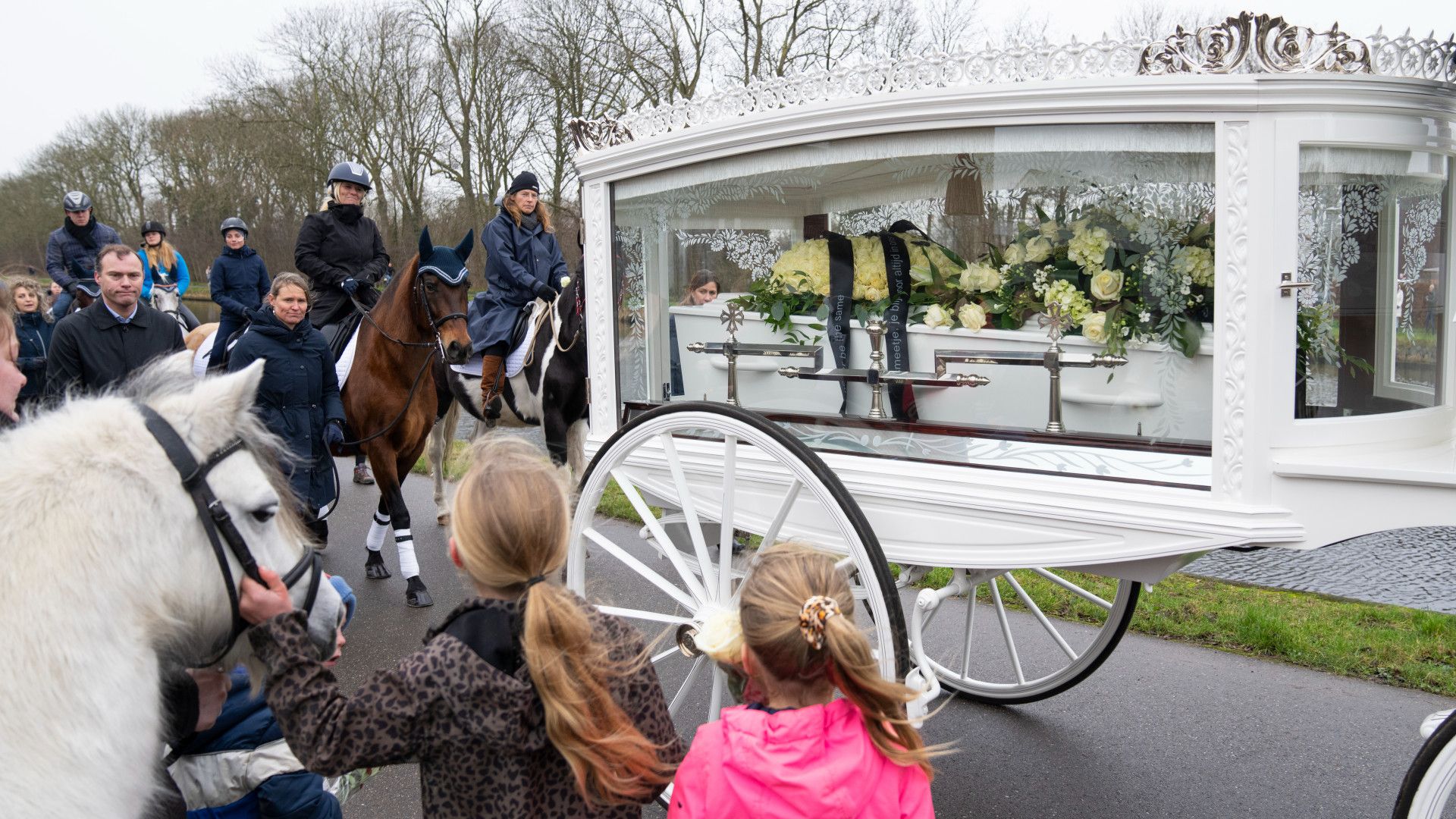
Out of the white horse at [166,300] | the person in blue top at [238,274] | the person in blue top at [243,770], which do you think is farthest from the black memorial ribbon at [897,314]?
the white horse at [166,300]

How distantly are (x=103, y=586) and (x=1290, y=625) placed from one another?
190 inches

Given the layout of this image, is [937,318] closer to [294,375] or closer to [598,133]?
[598,133]

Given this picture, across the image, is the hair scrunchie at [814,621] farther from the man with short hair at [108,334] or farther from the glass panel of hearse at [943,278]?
the man with short hair at [108,334]

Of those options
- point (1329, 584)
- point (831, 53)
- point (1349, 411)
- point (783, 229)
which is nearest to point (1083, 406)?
point (1349, 411)

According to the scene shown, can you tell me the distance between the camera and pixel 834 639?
5.32ft

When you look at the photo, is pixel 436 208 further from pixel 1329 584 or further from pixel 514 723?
pixel 514 723

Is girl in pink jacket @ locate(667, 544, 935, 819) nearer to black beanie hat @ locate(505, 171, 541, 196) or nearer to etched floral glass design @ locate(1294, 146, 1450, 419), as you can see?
etched floral glass design @ locate(1294, 146, 1450, 419)

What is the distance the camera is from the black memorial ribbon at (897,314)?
3.23 metres

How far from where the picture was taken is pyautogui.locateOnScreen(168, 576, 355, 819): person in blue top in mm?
1953

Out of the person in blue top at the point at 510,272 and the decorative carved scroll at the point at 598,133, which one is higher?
the decorative carved scroll at the point at 598,133

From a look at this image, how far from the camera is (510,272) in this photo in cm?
613

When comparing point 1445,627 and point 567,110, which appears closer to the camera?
point 1445,627

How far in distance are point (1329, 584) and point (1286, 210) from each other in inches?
147

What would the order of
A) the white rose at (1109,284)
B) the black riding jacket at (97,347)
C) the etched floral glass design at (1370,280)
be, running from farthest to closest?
the black riding jacket at (97,347) → the white rose at (1109,284) → the etched floral glass design at (1370,280)
